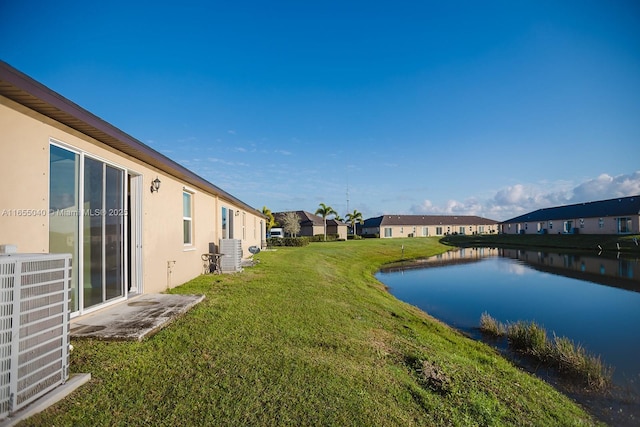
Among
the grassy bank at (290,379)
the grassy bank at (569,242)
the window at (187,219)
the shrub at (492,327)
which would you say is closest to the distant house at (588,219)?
the grassy bank at (569,242)

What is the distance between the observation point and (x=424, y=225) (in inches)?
2280

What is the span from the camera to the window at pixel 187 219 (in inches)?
358

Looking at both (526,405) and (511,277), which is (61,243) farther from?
(511,277)

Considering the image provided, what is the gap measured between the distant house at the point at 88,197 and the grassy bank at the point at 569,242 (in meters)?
37.8

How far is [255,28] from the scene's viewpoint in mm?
13328

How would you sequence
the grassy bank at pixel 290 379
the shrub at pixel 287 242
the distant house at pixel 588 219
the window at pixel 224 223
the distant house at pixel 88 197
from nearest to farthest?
1. the grassy bank at pixel 290 379
2. the distant house at pixel 88 197
3. the window at pixel 224 223
4. the shrub at pixel 287 242
5. the distant house at pixel 588 219

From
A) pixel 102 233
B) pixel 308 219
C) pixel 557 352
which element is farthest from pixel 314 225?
pixel 102 233

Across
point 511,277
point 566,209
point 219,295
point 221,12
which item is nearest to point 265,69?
point 221,12

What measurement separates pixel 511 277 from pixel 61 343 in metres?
21.1

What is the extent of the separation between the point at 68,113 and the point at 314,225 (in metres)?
44.0

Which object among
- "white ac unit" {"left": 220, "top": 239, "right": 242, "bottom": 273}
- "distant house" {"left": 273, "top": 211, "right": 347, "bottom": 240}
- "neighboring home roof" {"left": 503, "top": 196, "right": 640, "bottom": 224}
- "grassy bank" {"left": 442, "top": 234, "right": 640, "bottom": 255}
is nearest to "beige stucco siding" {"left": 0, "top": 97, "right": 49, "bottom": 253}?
"white ac unit" {"left": 220, "top": 239, "right": 242, "bottom": 273}

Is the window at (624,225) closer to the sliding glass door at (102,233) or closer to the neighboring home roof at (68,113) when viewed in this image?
the neighboring home roof at (68,113)

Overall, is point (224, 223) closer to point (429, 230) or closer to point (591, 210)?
point (591, 210)

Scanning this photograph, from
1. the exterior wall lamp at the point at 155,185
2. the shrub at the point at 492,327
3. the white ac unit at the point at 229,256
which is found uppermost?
the exterior wall lamp at the point at 155,185
